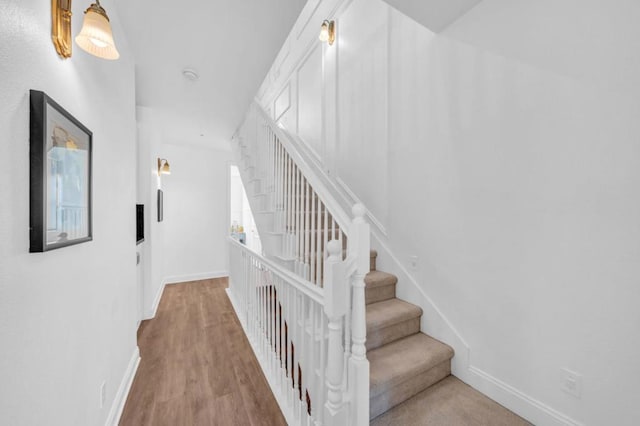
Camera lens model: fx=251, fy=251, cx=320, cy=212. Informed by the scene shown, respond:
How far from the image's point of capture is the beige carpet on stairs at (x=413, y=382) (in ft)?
A: 4.75

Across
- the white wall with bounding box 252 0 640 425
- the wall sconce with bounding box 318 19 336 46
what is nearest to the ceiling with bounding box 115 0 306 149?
the wall sconce with bounding box 318 19 336 46

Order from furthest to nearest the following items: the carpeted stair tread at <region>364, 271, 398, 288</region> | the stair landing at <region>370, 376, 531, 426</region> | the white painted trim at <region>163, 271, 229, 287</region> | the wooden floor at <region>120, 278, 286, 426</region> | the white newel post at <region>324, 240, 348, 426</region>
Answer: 1. the white painted trim at <region>163, 271, 229, 287</region>
2. the carpeted stair tread at <region>364, 271, 398, 288</region>
3. the wooden floor at <region>120, 278, 286, 426</region>
4. the stair landing at <region>370, 376, 531, 426</region>
5. the white newel post at <region>324, 240, 348, 426</region>

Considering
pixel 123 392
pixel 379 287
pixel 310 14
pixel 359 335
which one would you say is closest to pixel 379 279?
pixel 379 287

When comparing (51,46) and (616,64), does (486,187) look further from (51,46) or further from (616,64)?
(51,46)

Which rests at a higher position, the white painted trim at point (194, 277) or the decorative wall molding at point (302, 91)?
the decorative wall molding at point (302, 91)

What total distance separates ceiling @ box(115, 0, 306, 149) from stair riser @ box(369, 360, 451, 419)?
261cm

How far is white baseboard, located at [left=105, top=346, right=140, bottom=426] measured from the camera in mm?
1589

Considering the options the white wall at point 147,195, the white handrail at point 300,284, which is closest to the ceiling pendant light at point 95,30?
the white handrail at point 300,284

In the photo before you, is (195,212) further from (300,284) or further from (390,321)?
(390,321)

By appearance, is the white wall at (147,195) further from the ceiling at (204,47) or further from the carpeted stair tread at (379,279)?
the carpeted stair tread at (379,279)

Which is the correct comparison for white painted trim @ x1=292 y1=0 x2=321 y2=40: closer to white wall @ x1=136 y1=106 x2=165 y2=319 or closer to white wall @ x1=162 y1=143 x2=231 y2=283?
white wall @ x1=136 y1=106 x2=165 y2=319

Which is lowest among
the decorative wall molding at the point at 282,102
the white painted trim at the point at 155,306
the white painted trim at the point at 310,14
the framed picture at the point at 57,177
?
the white painted trim at the point at 155,306

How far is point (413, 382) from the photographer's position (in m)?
1.59

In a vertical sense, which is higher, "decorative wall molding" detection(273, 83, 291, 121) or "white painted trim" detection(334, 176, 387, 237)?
"decorative wall molding" detection(273, 83, 291, 121)
